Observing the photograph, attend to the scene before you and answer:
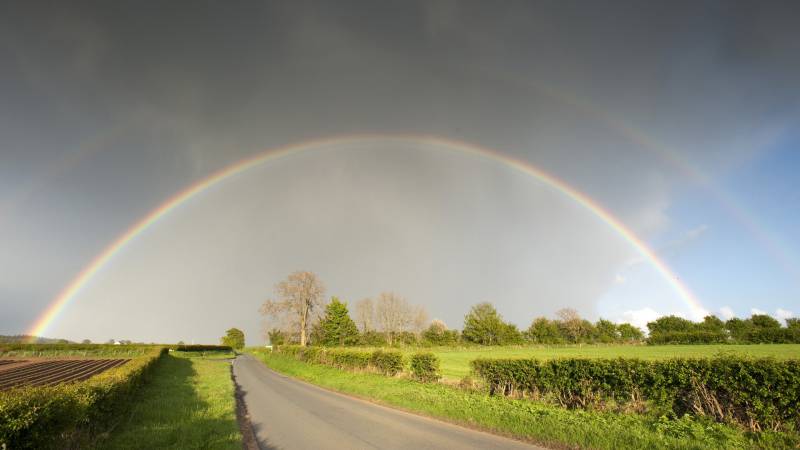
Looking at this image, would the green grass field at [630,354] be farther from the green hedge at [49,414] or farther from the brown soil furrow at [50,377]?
the brown soil furrow at [50,377]

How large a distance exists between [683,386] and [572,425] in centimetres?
338

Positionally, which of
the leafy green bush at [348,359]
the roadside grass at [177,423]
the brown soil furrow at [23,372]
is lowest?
the roadside grass at [177,423]

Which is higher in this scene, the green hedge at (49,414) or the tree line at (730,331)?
the tree line at (730,331)

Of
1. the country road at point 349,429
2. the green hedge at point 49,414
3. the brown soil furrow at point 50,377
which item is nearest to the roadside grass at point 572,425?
the country road at point 349,429

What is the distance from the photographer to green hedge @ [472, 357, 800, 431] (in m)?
8.60

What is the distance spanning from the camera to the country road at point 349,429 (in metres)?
9.50

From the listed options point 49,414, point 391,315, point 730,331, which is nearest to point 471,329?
point 391,315

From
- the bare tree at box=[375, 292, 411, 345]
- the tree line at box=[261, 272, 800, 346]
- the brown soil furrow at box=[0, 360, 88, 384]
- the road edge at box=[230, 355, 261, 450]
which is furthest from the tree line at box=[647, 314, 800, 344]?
the brown soil furrow at box=[0, 360, 88, 384]

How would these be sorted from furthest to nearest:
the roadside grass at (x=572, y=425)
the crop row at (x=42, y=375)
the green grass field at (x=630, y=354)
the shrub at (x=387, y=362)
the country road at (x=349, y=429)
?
1. the shrub at (x=387, y=362)
2. the crop row at (x=42, y=375)
3. the green grass field at (x=630, y=354)
4. the country road at (x=349, y=429)
5. the roadside grass at (x=572, y=425)

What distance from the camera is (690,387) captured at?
1019cm

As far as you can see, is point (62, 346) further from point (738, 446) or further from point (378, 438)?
point (738, 446)

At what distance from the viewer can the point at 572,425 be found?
33.0 feet

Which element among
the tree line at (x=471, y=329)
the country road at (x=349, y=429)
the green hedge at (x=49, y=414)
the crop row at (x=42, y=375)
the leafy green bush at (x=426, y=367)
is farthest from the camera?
the tree line at (x=471, y=329)

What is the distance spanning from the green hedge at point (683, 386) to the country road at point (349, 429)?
4.51 m
